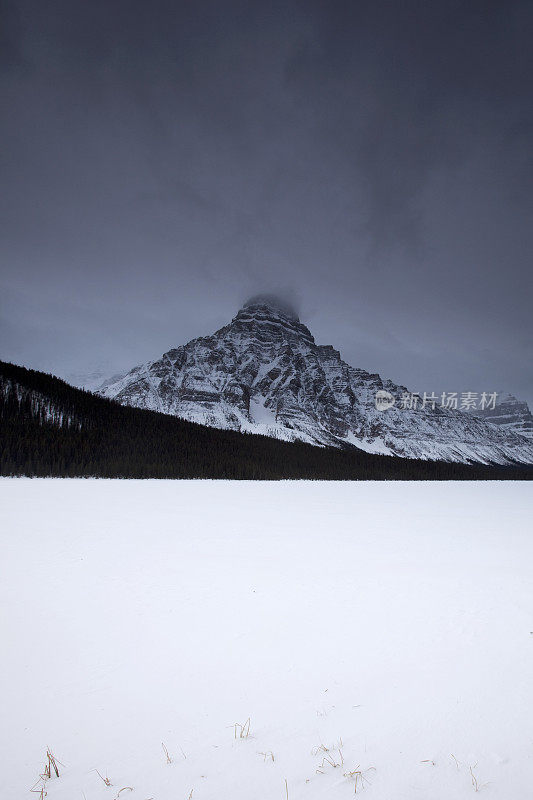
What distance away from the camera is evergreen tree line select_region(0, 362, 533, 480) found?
40.0 m

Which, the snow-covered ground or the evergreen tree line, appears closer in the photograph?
the snow-covered ground

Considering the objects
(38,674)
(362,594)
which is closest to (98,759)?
(38,674)

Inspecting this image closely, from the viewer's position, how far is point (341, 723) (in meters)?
3.73

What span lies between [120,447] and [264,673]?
49.7 meters

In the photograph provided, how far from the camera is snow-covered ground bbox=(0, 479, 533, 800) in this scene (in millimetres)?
3170

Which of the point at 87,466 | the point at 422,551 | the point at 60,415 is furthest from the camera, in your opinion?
the point at 60,415

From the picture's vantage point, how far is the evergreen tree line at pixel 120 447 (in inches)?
1576

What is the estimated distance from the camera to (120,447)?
50.3m

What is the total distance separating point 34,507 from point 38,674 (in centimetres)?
1341

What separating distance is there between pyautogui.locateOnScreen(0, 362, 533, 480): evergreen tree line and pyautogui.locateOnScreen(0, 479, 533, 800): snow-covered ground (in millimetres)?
33540

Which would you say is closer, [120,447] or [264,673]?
[264,673]

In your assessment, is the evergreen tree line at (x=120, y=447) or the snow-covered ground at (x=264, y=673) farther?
the evergreen tree line at (x=120, y=447)

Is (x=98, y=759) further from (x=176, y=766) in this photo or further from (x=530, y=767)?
(x=530, y=767)

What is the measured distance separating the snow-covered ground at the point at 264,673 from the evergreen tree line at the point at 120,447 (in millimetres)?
33540
